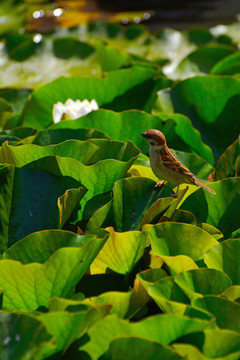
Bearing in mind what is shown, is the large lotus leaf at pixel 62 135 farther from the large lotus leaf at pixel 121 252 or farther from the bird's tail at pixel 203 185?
the large lotus leaf at pixel 121 252

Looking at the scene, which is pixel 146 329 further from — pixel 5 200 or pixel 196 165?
pixel 196 165

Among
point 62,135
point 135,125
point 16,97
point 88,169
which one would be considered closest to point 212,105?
point 135,125

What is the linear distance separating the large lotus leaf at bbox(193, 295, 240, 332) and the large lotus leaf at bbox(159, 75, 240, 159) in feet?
4.92

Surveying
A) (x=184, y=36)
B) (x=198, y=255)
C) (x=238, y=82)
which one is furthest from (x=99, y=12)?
(x=198, y=255)

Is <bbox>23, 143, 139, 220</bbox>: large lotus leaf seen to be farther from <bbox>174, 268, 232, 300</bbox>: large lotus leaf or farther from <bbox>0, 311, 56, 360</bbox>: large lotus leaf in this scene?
<bbox>0, 311, 56, 360</bbox>: large lotus leaf

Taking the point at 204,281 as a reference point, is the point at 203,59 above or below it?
below

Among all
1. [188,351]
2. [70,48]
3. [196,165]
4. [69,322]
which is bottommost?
[70,48]

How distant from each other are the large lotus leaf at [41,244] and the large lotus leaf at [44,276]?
80mm

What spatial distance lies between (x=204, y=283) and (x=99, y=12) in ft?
17.2

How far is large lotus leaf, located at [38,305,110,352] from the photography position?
1502 mm

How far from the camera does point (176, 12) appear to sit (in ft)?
21.6

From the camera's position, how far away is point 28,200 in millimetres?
2154

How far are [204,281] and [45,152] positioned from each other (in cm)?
89

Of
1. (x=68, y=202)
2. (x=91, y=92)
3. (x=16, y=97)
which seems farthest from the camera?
(x=16, y=97)
